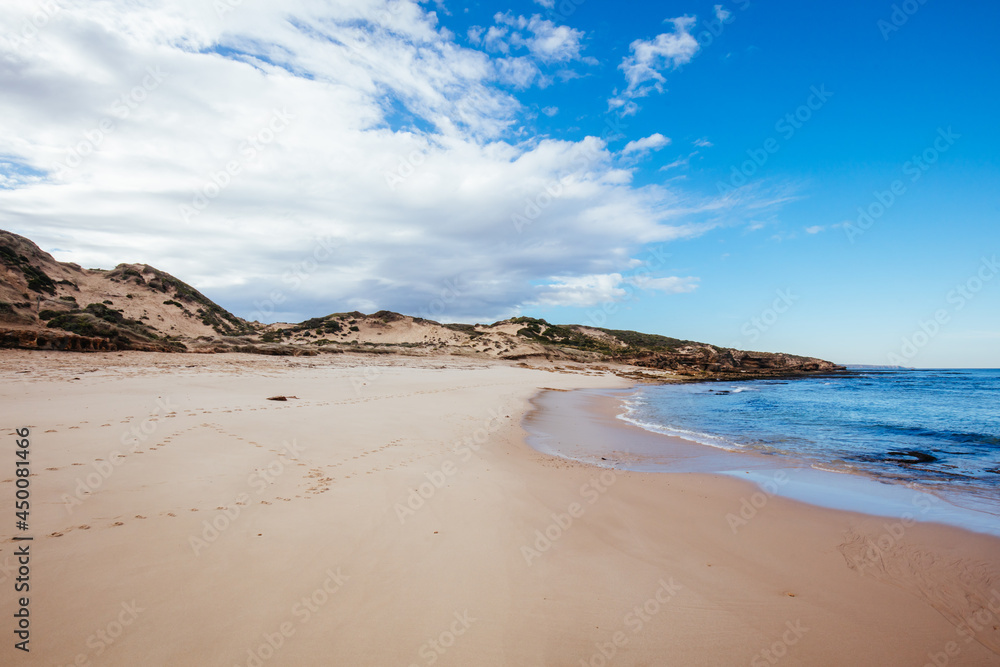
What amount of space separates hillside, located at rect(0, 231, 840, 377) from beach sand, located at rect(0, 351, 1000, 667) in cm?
1951

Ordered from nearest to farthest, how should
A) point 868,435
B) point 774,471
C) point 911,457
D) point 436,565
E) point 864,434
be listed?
point 436,565 → point 774,471 → point 911,457 → point 868,435 → point 864,434

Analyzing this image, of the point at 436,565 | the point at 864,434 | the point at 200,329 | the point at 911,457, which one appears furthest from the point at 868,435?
the point at 200,329

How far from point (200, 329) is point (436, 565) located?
138 feet

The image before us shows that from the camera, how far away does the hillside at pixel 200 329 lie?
2156 cm

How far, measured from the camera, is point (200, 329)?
37031mm

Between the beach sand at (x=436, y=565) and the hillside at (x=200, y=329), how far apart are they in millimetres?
19506

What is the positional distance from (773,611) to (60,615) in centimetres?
523

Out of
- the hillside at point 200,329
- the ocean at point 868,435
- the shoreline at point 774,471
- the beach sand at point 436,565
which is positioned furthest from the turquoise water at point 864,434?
the hillside at point 200,329

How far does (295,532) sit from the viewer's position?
4.24 m

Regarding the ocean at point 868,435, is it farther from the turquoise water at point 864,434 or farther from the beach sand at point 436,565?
the beach sand at point 436,565

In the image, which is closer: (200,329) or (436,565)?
(436,565)

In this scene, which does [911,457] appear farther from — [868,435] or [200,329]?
[200,329]

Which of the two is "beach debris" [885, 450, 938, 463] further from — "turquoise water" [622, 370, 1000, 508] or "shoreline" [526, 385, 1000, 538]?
"shoreline" [526, 385, 1000, 538]

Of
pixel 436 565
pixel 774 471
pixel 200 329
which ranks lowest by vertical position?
pixel 774 471
